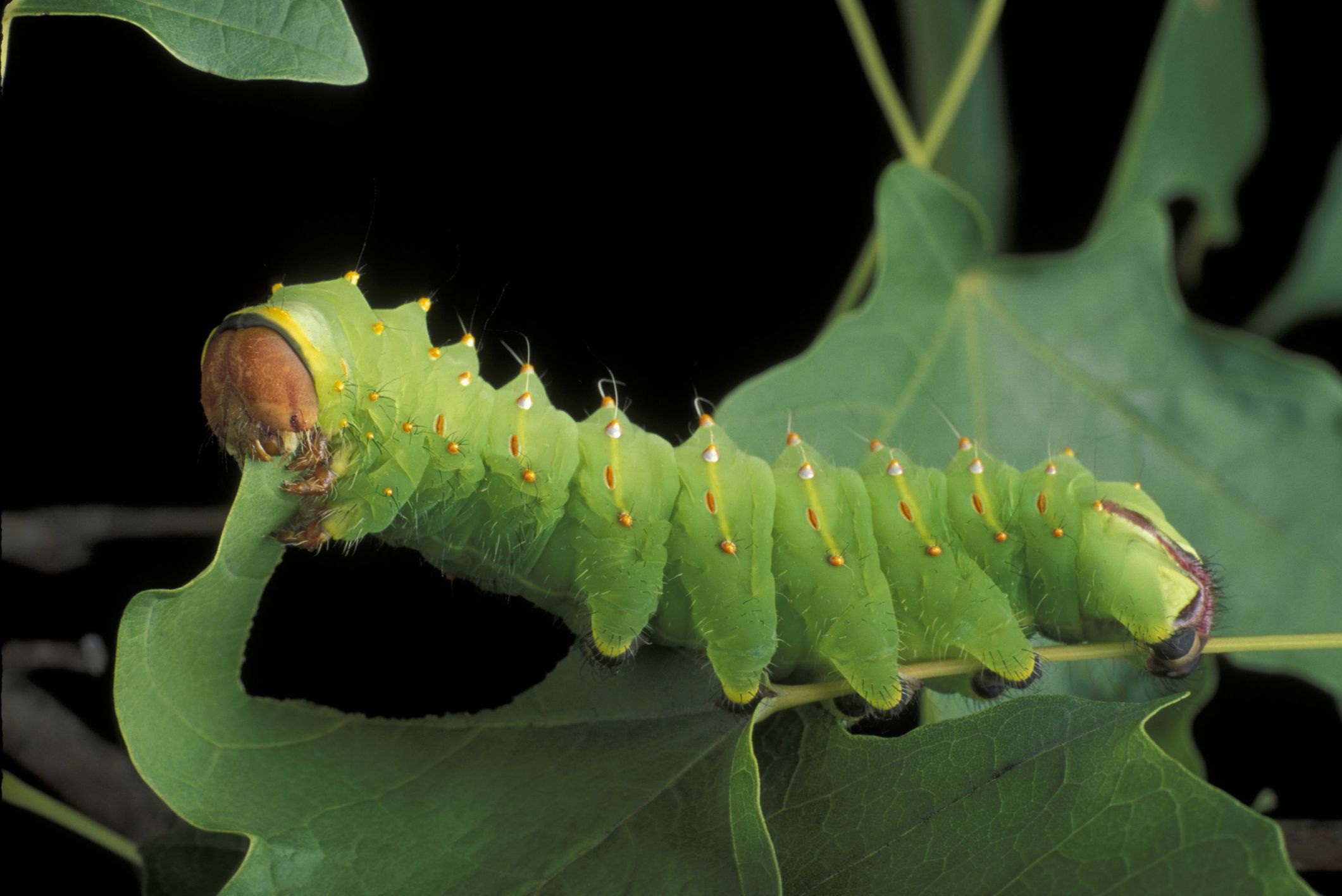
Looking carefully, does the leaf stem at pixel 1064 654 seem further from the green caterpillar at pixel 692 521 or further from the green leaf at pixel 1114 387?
the green leaf at pixel 1114 387

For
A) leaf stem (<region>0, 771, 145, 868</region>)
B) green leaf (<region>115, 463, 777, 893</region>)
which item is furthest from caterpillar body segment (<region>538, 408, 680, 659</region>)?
leaf stem (<region>0, 771, 145, 868</region>)


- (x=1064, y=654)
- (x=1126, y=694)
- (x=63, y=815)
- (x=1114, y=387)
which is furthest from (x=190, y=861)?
(x=1114, y=387)

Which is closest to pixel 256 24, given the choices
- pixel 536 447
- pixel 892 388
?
pixel 536 447

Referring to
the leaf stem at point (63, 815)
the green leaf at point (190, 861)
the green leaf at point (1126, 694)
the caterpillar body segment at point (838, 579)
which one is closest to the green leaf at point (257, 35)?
the caterpillar body segment at point (838, 579)

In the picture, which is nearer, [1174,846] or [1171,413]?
[1174,846]

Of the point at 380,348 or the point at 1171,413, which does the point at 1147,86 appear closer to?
the point at 1171,413

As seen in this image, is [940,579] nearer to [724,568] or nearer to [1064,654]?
[1064,654]

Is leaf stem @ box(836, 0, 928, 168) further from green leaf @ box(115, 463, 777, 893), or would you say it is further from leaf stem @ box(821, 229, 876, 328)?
green leaf @ box(115, 463, 777, 893)
